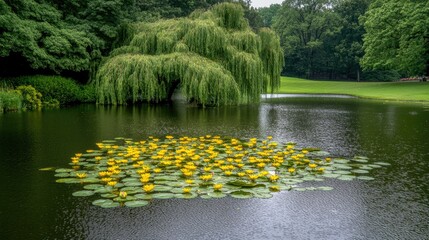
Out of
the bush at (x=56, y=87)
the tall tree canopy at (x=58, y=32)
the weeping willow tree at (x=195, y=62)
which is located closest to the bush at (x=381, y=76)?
the weeping willow tree at (x=195, y=62)

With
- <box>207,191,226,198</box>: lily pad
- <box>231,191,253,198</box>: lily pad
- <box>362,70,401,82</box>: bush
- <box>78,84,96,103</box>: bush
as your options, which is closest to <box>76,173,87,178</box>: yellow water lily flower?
<box>207,191,226,198</box>: lily pad

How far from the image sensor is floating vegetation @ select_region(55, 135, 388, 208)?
548 centimetres

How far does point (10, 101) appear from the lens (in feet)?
54.2

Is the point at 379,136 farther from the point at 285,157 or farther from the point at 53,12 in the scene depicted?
the point at 53,12

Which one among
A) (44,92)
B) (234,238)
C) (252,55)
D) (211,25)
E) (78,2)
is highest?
(78,2)

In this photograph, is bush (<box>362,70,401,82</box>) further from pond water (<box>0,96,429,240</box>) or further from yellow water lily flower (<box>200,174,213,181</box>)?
yellow water lily flower (<box>200,174,213,181</box>)

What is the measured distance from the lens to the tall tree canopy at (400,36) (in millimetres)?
36481

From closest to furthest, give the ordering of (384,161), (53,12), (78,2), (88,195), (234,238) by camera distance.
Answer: (234,238) < (88,195) < (384,161) < (53,12) < (78,2)

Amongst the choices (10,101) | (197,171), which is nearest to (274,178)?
(197,171)

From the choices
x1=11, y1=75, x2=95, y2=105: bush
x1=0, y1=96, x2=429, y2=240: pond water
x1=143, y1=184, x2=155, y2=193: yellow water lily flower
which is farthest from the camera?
x1=11, y1=75, x2=95, y2=105: bush

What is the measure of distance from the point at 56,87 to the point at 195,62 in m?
7.69

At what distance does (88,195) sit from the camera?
212 inches

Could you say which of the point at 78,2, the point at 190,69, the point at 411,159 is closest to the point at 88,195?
the point at 411,159

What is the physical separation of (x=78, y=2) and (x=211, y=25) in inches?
408
